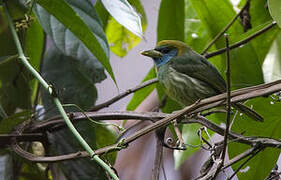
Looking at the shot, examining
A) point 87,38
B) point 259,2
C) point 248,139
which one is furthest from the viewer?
point 259,2

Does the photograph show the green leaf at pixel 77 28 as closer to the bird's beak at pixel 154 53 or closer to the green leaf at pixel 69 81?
the green leaf at pixel 69 81

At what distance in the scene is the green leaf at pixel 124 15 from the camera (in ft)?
3.98

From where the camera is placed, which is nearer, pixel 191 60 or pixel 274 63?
pixel 274 63

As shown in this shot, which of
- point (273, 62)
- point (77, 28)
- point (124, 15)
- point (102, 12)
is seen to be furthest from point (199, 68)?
point (124, 15)

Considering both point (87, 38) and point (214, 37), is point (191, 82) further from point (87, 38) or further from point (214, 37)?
point (87, 38)

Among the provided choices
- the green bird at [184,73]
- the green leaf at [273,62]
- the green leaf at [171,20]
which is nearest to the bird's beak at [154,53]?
the green bird at [184,73]

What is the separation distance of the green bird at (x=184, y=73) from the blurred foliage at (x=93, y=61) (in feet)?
0.16

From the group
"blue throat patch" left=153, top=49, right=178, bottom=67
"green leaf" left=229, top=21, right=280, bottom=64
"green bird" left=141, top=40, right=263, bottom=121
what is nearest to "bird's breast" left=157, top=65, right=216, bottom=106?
"green bird" left=141, top=40, right=263, bottom=121

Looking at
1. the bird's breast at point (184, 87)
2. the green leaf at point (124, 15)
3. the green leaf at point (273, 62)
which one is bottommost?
the bird's breast at point (184, 87)

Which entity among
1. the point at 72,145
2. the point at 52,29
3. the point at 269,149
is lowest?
the point at 72,145

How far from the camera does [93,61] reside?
180 centimetres

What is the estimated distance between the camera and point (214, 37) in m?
2.00

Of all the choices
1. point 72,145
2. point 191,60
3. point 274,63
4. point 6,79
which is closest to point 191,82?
point 191,60

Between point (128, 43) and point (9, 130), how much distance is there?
0.83 metres
